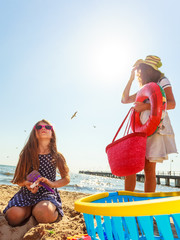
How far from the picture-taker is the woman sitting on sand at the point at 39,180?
2.21 metres

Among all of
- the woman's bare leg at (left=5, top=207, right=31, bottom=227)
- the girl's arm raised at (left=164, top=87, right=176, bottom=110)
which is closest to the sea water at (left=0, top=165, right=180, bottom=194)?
the woman's bare leg at (left=5, top=207, right=31, bottom=227)

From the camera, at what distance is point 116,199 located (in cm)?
186

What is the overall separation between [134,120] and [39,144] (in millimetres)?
1319

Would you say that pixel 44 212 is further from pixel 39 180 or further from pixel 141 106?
pixel 141 106

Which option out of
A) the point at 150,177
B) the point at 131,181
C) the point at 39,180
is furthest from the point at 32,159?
the point at 150,177

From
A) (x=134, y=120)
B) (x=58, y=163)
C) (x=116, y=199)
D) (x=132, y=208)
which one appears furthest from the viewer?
(x=58, y=163)

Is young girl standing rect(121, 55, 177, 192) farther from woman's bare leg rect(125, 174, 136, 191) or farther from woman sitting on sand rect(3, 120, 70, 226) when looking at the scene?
woman sitting on sand rect(3, 120, 70, 226)

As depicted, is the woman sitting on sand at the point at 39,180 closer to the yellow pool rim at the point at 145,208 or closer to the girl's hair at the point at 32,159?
the girl's hair at the point at 32,159

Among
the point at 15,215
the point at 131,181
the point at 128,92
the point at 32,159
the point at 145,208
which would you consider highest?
the point at 128,92

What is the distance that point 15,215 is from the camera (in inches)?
86.4

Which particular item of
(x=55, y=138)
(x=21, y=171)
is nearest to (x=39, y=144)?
(x=55, y=138)

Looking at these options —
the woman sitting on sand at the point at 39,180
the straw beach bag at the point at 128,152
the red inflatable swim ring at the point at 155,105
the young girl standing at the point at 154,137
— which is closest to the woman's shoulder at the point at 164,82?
the young girl standing at the point at 154,137

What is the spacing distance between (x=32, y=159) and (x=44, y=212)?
68 centimetres

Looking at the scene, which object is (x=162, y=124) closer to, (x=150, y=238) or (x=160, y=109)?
(x=160, y=109)
